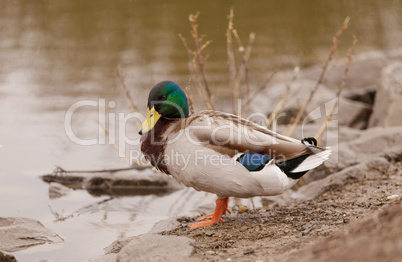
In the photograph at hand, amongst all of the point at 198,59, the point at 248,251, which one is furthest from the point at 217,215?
the point at 198,59

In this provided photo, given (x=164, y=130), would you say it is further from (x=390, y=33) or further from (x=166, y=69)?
(x=390, y=33)

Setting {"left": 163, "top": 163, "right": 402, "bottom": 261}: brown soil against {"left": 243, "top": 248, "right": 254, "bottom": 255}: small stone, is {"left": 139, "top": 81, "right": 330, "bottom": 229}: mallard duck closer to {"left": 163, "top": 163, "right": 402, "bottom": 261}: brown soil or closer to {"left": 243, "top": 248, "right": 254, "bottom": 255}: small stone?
{"left": 163, "top": 163, "right": 402, "bottom": 261}: brown soil

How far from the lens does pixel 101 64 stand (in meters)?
9.74

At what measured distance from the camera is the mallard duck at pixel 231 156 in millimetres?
3717

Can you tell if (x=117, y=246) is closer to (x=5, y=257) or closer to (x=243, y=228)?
(x=5, y=257)

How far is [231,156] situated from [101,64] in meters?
6.42

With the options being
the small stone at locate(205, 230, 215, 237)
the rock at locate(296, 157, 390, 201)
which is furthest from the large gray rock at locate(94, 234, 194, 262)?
the rock at locate(296, 157, 390, 201)

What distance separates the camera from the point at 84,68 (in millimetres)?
9562

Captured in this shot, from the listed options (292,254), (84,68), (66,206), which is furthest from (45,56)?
(292,254)

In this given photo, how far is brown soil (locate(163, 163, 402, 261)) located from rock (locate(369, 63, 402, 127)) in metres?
1.52

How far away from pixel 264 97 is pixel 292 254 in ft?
18.9

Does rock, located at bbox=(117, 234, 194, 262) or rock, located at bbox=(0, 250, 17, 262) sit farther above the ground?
rock, located at bbox=(117, 234, 194, 262)

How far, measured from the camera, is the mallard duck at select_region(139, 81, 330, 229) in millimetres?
3717

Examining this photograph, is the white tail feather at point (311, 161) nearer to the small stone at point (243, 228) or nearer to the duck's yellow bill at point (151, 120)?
the small stone at point (243, 228)
